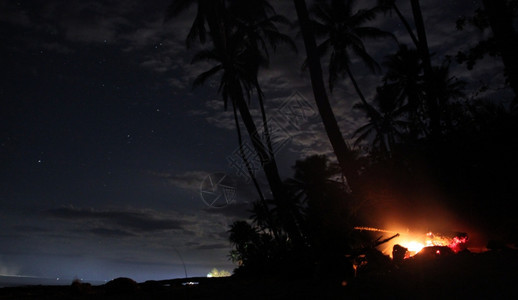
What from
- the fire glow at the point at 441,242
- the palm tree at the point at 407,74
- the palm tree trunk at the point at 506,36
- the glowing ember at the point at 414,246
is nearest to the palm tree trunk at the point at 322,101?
the glowing ember at the point at 414,246

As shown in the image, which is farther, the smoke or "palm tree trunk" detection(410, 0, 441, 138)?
"palm tree trunk" detection(410, 0, 441, 138)

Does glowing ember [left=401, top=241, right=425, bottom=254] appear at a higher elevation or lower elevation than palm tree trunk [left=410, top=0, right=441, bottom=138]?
lower

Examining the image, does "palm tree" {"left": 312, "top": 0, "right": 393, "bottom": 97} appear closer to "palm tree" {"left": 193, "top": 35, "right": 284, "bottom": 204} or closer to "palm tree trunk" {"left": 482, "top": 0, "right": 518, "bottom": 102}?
"palm tree" {"left": 193, "top": 35, "right": 284, "bottom": 204}

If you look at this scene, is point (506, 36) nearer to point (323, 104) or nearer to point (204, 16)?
point (323, 104)

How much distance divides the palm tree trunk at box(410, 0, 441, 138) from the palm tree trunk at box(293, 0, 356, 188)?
10.6 ft

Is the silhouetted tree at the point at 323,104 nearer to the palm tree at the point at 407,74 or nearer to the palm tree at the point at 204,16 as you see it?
the palm tree at the point at 204,16

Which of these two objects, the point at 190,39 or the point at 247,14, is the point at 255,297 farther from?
the point at 247,14

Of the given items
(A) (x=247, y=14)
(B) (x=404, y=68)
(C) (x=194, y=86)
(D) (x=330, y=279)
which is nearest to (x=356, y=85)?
(B) (x=404, y=68)

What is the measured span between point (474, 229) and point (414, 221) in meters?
1.59

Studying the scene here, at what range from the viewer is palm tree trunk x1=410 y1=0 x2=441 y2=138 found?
11.7 metres

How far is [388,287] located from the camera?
3953mm

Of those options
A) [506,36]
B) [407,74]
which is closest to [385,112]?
[407,74]

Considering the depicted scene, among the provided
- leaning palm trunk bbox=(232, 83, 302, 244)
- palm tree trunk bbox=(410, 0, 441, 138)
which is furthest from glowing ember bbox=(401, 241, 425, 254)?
palm tree trunk bbox=(410, 0, 441, 138)

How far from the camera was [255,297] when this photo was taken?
13.7 ft
